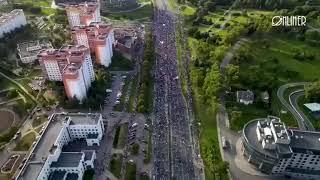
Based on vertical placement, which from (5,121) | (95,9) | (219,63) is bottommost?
(5,121)

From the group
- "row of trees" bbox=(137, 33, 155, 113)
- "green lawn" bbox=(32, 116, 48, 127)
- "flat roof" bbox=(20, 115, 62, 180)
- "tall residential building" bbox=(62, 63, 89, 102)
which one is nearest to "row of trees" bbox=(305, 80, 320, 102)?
"row of trees" bbox=(137, 33, 155, 113)

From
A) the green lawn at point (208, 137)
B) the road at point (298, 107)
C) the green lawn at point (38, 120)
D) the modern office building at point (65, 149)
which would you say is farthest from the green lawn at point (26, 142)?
the road at point (298, 107)

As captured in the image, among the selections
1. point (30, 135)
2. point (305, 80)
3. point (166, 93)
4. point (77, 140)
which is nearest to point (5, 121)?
point (30, 135)

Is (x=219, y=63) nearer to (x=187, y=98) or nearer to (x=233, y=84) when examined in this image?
(x=233, y=84)

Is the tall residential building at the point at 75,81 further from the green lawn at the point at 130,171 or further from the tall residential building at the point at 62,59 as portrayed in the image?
the green lawn at the point at 130,171

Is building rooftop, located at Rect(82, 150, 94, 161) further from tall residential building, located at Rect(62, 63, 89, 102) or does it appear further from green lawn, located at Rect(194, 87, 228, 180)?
green lawn, located at Rect(194, 87, 228, 180)

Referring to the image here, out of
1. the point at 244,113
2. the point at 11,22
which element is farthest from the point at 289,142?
the point at 11,22
